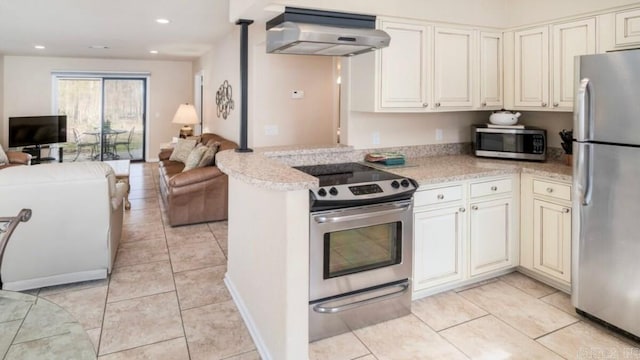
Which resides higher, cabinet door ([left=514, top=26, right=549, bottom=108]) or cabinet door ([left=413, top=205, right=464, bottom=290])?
cabinet door ([left=514, top=26, right=549, bottom=108])

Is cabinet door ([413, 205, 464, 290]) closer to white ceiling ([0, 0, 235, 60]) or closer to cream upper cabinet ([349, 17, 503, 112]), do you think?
cream upper cabinet ([349, 17, 503, 112])

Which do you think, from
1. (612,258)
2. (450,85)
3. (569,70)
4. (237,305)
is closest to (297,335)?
(237,305)

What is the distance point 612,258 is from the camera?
7.86 feet

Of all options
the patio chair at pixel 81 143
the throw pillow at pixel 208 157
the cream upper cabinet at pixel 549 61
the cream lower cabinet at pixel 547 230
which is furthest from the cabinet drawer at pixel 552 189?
the patio chair at pixel 81 143

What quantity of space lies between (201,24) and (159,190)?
280 cm

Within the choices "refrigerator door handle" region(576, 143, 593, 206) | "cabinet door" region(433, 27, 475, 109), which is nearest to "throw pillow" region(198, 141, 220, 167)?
"cabinet door" region(433, 27, 475, 109)

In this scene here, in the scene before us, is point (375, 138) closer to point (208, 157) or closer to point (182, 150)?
point (208, 157)

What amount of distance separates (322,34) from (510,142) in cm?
196

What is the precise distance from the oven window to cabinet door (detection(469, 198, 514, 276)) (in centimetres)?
75

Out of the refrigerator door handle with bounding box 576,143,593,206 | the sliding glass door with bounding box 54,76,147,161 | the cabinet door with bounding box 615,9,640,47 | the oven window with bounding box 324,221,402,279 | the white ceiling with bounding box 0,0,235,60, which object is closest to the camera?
the oven window with bounding box 324,221,402,279

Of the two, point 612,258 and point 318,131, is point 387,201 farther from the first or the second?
point 318,131

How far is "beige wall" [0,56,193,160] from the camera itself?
27.4 ft

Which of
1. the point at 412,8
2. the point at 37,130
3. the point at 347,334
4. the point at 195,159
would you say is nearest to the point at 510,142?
the point at 412,8

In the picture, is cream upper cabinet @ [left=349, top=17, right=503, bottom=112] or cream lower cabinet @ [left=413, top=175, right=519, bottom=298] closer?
cream lower cabinet @ [left=413, top=175, right=519, bottom=298]
